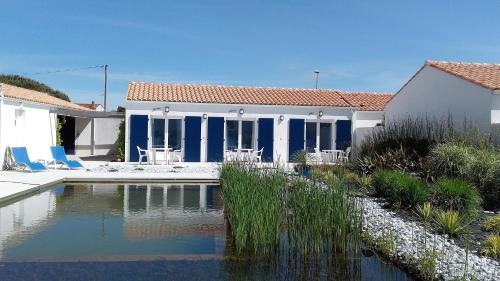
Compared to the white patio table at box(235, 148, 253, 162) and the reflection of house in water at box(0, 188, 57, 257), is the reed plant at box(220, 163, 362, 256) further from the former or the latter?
the white patio table at box(235, 148, 253, 162)

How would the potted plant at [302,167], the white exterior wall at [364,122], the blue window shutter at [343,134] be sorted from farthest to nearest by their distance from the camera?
1. the white exterior wall at [364,122]
2. the blue window shutter at [343,134]
3. the potted plant at [302,167]

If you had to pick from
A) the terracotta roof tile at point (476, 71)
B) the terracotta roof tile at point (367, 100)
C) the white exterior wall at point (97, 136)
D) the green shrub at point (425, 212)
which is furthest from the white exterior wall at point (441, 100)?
the white exterior wall at point (97, 136)

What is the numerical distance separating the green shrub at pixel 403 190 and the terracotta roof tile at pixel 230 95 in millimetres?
12139

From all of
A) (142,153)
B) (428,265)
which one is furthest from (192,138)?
(428,265)

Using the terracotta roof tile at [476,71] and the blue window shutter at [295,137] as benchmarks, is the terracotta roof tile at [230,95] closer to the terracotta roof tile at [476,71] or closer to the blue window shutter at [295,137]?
the blue window shutter at [295,137]

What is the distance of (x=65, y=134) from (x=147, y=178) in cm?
1393

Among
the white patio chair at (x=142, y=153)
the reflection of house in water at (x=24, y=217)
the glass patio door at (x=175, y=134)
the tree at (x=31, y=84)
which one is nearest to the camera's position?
the reflection of house in water at (x=24, y=217)

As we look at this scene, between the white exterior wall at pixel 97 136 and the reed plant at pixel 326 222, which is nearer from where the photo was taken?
the reed plant at pixel 326 222

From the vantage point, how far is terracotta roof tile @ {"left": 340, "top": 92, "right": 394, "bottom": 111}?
24125 millimetres

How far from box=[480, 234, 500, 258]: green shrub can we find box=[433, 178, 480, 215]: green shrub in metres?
2.19

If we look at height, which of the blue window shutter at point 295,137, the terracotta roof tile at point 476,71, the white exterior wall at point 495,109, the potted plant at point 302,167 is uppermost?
the terracotta roof tile at point 476,71

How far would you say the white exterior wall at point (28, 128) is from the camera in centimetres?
1666

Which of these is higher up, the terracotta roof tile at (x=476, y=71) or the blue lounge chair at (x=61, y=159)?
the terracotta roof tile at (x=476, y=71)

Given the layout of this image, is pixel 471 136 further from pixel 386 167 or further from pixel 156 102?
pixel 156 102
